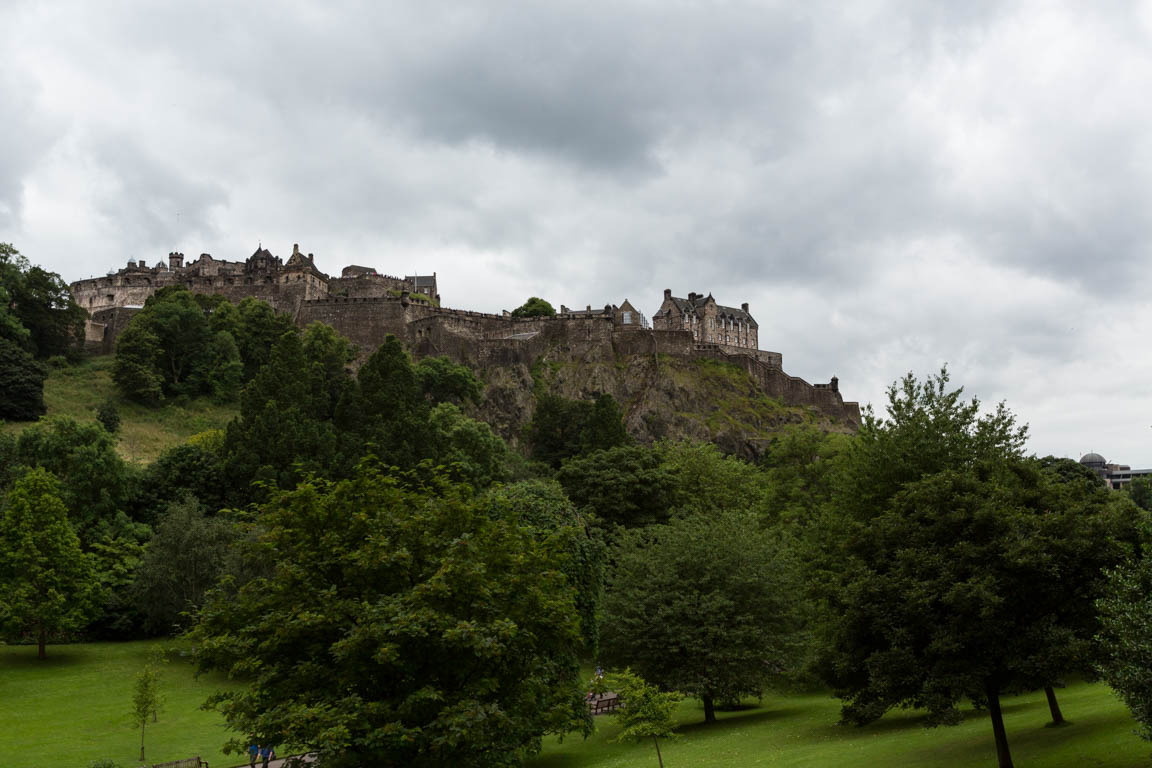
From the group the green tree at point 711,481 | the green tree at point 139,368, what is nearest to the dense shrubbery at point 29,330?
the green tree at point 139,368

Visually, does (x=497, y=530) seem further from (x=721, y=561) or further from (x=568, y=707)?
(x=721, y=561)

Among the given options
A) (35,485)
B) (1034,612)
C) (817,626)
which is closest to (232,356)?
(35,485)

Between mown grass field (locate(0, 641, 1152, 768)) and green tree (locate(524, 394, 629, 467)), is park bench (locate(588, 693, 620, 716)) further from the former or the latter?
green tree (locate(524, 394, 629, 467))

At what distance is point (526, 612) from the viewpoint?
741 inches

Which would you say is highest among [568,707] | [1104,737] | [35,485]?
[35,485]

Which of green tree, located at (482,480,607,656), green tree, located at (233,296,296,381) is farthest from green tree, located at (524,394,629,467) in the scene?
green tree, located at (482,480,607,656)

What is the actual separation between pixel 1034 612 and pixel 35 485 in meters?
41.9

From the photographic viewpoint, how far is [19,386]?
71438mm

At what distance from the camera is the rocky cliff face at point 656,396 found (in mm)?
91625

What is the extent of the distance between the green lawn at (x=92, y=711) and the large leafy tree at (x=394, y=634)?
13835 mm

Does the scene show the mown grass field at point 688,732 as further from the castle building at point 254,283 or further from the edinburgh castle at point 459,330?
the castle building at point 254,283

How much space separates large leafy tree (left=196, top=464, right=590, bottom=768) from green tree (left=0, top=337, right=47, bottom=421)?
6127 cm

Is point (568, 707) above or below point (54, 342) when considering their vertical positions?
below

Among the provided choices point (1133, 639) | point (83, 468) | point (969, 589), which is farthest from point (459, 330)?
point (1133, 639)
